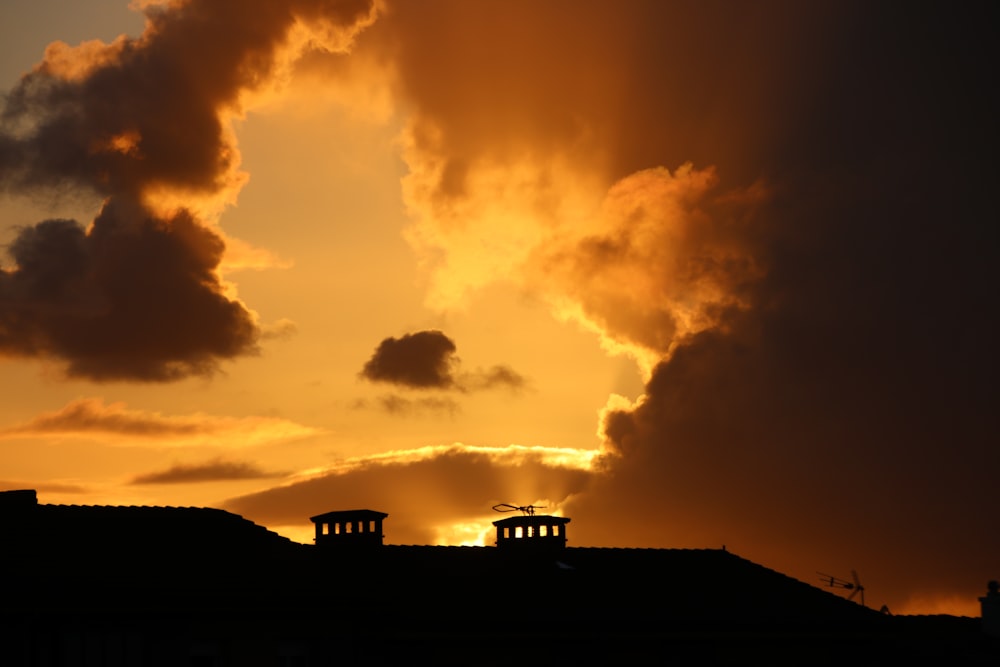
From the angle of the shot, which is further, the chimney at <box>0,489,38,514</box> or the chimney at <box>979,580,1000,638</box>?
the chimney at <box>979,580,1000,638</box>

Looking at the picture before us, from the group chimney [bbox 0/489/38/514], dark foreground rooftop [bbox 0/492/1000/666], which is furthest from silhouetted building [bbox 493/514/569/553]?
chimney [bbox 0/489/38/514]

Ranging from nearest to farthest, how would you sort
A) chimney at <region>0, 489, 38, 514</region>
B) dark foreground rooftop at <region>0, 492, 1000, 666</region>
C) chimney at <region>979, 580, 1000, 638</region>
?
dark foreground rooftop at <region>0, 492, 1000, 666</region> → chimney at <region>0, 489, 38, 514</region> → chimney at <region>979, 580, 1000, 638</region>

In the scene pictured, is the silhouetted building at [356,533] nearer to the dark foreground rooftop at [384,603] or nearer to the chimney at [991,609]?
the dark foreground rooftop at [384,603]

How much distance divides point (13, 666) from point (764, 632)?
28.1 metres

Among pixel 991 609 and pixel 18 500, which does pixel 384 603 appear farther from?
pixel 991 609

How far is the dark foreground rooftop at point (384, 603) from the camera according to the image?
5047cm

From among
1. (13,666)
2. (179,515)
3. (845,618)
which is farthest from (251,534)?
(845,618)

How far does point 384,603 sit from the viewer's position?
175 ft

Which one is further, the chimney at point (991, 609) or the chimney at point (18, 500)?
the chimney at point (991, 609)

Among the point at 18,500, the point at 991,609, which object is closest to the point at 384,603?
the point at 18,500

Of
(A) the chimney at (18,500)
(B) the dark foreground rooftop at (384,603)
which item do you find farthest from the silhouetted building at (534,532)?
(A) the chimney at (18,500)

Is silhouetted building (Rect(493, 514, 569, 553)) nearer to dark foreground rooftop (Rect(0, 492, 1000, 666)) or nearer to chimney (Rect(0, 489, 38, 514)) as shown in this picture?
dark foreground rooftop (Rect(0, 492, 1000, 666))

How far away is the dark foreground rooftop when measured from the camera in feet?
166

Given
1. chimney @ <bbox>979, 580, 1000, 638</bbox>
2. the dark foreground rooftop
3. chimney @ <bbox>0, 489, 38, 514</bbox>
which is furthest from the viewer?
chimney @ <bbox>979, 580, 1000, 638</bbox>
